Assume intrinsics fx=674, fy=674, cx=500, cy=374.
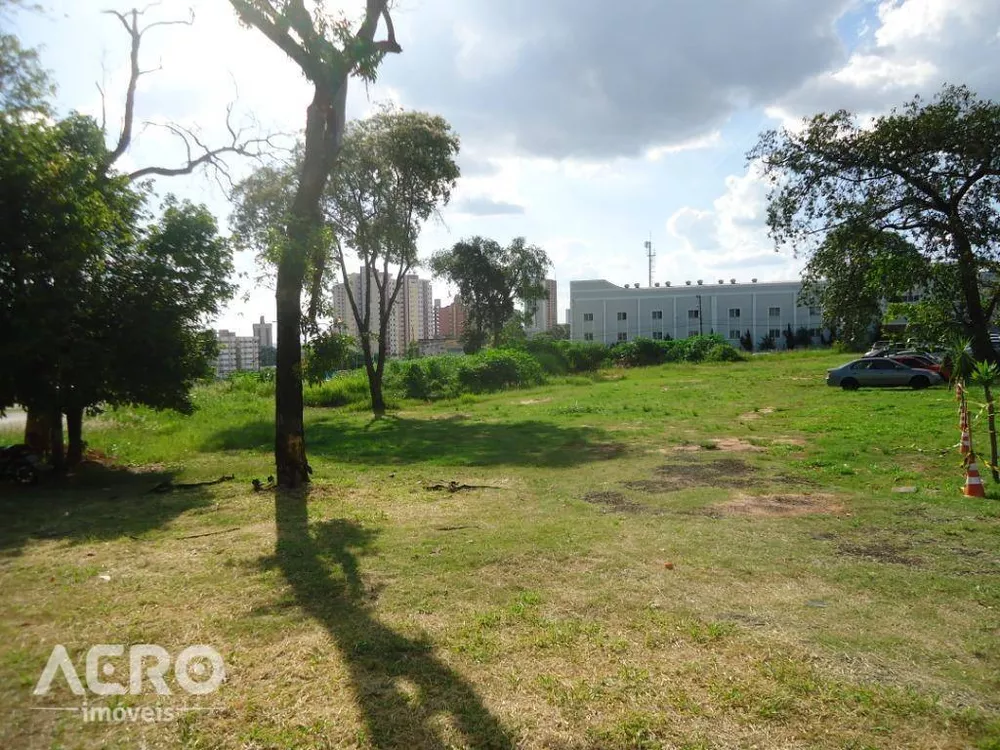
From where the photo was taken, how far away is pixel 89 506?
954 centimetres

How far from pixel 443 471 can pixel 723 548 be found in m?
6.43

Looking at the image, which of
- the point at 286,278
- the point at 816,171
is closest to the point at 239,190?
the point at 286,278

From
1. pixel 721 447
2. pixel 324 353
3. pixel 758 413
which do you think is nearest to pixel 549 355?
pixel 758 413

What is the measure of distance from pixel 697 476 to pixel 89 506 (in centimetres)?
896

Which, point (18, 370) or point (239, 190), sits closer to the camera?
point (18, 370)

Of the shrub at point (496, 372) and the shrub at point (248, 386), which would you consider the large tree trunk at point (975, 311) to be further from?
the shrub at point (248, 386)

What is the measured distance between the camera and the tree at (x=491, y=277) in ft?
167

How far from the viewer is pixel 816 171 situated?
27203 millimetres

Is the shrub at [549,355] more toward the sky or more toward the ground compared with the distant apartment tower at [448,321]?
more toward the ground

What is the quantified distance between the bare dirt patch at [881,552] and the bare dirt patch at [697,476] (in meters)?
3.20

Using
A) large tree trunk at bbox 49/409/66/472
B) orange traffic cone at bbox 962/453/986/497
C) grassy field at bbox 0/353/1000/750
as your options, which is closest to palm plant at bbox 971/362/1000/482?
orange traffic cone at bbox 962/453/986/497

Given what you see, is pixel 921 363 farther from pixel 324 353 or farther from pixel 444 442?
pixel 324 353

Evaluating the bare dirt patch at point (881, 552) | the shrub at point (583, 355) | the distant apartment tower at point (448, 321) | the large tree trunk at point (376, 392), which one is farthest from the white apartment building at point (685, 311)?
the bare dirt patch at point (881, 552)

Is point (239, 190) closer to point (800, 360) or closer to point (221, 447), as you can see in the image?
point (221, 447)
